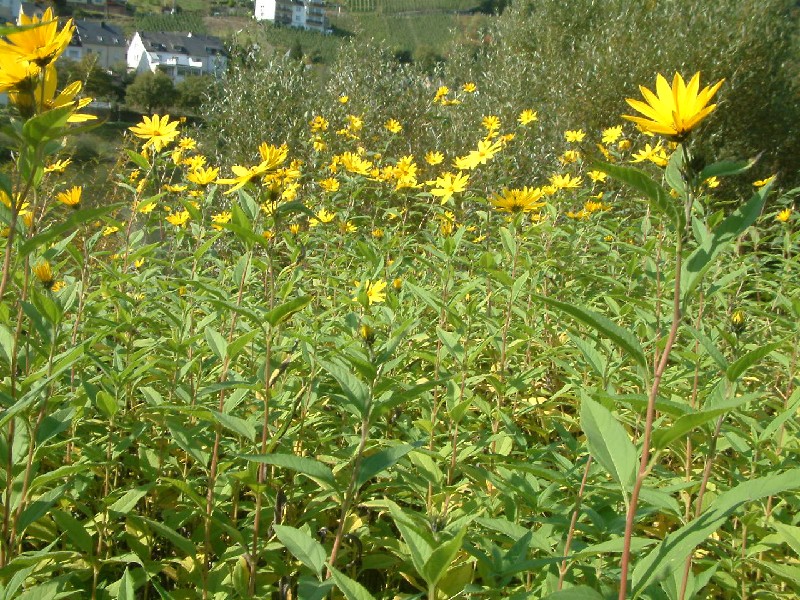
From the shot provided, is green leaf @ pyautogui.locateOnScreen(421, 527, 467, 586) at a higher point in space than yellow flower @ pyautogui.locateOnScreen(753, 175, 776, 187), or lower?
lower

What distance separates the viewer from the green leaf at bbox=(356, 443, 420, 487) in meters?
0.99

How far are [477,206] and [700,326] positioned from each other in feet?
12.7

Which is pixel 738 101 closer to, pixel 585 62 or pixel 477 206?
pixel 585 62

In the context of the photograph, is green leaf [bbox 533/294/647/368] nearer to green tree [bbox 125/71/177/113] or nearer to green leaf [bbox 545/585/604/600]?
green leaf [bbox 545/585/604/600]

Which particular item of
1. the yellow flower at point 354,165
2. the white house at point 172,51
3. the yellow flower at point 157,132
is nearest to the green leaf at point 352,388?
the yellow flower at point 157,132

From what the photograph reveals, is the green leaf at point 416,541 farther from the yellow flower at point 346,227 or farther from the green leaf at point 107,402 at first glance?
the yellow flower at point 346,227

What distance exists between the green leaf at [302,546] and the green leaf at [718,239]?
607 mm

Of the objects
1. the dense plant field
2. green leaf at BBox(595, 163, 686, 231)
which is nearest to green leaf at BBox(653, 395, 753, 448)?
the dense plant field

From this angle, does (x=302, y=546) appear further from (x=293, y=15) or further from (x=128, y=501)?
(x=293, y=15)

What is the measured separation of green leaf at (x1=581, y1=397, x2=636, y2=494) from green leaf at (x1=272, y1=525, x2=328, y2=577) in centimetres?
41

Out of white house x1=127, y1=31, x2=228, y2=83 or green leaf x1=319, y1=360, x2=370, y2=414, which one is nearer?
green leaf x1=319, y1=360, x2=370, y2=414

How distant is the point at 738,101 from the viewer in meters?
7.53

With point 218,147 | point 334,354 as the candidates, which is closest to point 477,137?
point 218,147

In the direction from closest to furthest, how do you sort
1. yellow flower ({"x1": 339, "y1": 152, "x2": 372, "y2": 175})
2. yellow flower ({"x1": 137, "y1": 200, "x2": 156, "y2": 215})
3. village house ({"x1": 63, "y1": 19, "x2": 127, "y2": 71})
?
yellow flower ({"x1": 137, "y1": 200, "x2": 156, "y2": 215}) → yellow flower ({"x1": 339, "y1": 152, "x2": 372, "y2": 175}) → village house ({"x1": 63, "y1": 19, "x2": 127, "y2": 71})
